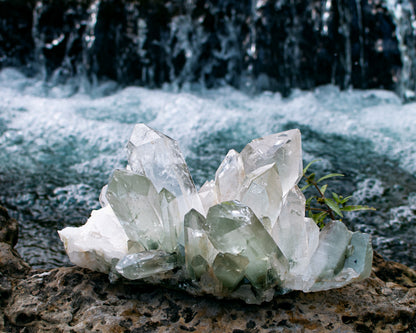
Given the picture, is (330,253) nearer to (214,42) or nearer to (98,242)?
(98,242)

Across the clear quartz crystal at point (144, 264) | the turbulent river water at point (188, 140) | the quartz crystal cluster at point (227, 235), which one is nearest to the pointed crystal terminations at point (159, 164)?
the quartz crystal cluster at point (227, 235)

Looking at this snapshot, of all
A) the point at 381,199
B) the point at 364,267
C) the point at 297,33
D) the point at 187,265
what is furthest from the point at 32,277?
the point at 297,33

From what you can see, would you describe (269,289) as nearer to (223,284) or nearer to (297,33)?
(223,284)

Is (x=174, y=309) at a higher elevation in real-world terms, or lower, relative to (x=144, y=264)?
lower

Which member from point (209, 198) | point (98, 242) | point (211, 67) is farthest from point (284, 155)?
point (211, 67)

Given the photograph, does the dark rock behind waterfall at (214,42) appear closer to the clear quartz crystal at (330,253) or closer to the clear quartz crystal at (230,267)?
the clear quartz crystal at (330,253)

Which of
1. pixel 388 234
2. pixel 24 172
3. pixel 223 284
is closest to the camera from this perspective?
pixel 223 284
